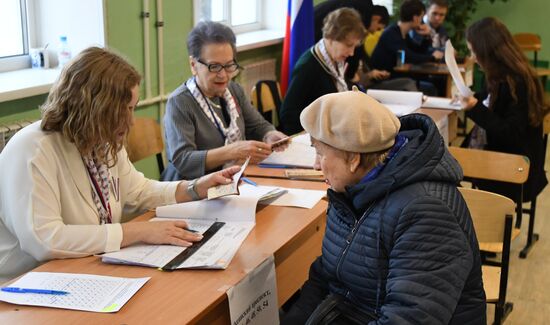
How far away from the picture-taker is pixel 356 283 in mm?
1699

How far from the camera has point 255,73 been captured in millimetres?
5609

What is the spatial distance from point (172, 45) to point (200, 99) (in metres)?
1.47

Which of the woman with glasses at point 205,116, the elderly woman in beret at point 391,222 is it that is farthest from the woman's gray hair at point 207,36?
the elderly woman in beret at point 391,222

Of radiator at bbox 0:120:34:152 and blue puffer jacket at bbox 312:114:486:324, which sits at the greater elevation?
blue puffer jacket at bbox 312:114:486:324

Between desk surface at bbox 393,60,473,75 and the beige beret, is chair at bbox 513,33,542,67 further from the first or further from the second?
the beige beret

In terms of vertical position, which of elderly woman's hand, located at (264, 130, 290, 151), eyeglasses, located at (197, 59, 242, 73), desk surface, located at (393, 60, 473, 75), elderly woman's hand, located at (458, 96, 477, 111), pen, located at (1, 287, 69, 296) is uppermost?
eyeglasses, located at (197, 59, 242, 73)

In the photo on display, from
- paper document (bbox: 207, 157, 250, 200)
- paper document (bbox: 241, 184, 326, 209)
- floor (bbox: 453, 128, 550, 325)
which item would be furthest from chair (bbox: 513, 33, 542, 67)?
paper document (bbox: 207, 157, 250, 200)

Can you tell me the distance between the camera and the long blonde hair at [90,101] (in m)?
1.95

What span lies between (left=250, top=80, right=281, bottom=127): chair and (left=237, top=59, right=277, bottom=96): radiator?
0.80 metres

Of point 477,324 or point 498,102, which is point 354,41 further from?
point 477,324

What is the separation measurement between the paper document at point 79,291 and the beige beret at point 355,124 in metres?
0.62

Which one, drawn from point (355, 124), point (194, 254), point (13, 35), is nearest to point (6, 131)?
point (13, 35)

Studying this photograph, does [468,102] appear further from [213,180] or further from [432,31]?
[432,31]

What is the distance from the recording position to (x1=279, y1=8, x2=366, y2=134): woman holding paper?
4062 millimetres
